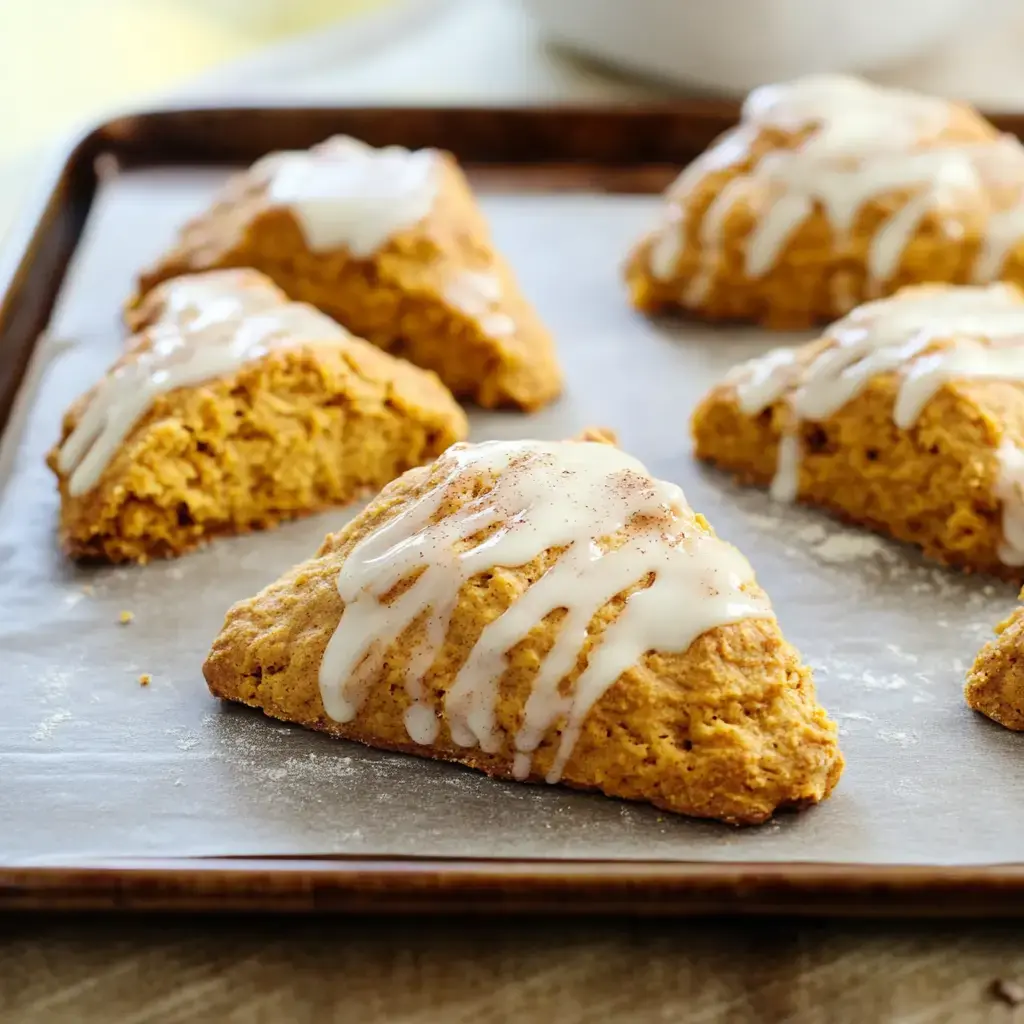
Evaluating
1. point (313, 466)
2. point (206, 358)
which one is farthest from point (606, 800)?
point (206, 358)

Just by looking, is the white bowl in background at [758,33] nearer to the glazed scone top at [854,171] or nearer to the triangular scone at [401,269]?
the glazed scone top at [854,171]

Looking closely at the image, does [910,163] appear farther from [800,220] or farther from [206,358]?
[206,358]

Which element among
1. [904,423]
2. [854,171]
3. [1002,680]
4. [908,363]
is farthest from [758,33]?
[1002,680]

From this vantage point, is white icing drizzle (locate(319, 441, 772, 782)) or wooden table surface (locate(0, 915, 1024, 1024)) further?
white icing drizzle (locate(319, 441, 772, 782))

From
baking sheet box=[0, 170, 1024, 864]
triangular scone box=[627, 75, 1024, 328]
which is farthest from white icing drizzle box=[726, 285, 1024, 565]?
triangular scone box=[627, 75, 1024, 328]

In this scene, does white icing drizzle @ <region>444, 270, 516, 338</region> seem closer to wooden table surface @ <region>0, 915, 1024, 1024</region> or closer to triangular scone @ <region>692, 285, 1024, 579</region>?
triangular scone @ <region>692, 285, 1024, 579</region>

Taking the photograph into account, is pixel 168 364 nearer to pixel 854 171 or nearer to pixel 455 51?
pixel 854 171
